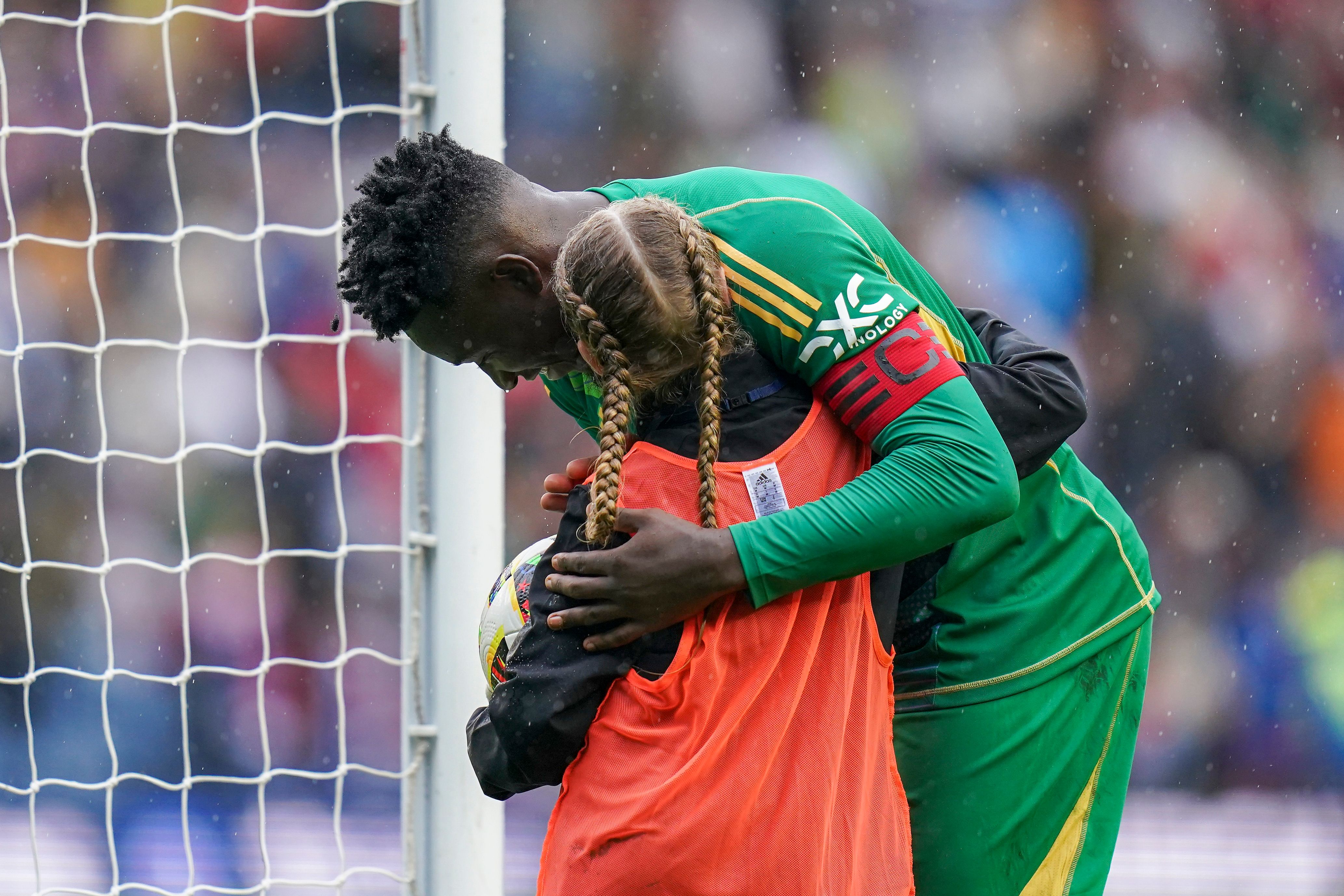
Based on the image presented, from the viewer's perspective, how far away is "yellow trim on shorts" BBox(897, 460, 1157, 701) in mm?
1396

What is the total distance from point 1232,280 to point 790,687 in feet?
10.6

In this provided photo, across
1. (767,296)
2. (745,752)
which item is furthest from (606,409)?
(745,752)

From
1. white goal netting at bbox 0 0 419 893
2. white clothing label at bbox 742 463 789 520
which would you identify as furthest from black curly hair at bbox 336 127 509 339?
white goal netting at bbox 0 0 419 893

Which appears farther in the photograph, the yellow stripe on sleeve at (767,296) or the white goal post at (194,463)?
the white goal post at (194,463)

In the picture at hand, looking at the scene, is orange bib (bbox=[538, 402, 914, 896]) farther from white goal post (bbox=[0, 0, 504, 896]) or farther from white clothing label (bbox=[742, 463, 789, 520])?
white goal post (bbox=[0, 0, 504, 896])

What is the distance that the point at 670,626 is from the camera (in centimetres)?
108

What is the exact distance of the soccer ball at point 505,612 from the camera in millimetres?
1350

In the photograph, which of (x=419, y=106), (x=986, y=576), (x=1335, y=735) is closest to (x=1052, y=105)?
(x=1335, y=735)

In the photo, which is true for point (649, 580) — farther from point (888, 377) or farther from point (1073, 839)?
point (1073, 839)

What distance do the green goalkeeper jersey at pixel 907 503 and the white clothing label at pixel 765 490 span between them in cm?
4

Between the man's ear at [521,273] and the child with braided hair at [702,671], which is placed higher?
the man's ear at [521,273]

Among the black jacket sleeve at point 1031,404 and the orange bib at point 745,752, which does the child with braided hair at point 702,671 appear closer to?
the orange bib at point 745,752

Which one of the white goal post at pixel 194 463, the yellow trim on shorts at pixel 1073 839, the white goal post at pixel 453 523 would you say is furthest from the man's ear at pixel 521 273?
the white goal post at pixel 194 463

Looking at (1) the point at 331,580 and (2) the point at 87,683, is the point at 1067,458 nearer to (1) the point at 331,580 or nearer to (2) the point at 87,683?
(1) the point at 331,580
